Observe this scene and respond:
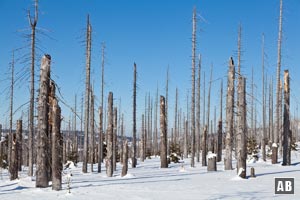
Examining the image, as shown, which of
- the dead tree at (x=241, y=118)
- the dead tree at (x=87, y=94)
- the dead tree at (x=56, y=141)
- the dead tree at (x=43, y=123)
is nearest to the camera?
the dead tree at (x=56, y=141)

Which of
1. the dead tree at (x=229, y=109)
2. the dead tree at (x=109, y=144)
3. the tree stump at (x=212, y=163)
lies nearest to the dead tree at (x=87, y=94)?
the dead tree at (x=109, y=144)

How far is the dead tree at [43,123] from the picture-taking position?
41.6ft

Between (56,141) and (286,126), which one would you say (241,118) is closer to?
(286,126)

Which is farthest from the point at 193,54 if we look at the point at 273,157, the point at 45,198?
the point at 45,198

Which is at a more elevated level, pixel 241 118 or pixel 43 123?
pixel 241 118

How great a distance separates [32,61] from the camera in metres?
17.9

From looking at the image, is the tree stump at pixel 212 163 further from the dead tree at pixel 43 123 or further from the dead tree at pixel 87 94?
the dead tree at pixel 43 123

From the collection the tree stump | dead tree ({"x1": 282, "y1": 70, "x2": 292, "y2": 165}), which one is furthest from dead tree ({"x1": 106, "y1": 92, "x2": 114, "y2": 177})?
dead tree ({"x1": 282, "y1": 70, "x2": 292, "y2": 165})

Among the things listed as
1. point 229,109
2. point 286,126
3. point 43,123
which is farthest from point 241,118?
point 43,123

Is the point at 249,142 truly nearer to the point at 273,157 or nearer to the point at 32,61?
the point at 273,157

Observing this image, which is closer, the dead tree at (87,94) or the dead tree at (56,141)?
the dead tree at (56,141)

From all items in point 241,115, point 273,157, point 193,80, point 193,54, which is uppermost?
point 193,54

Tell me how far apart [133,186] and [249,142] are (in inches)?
905

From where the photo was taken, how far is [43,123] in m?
12.9
